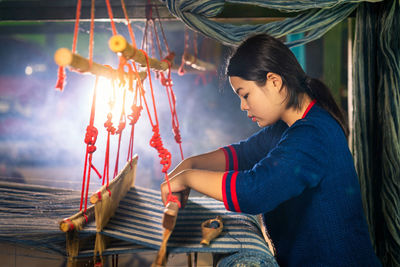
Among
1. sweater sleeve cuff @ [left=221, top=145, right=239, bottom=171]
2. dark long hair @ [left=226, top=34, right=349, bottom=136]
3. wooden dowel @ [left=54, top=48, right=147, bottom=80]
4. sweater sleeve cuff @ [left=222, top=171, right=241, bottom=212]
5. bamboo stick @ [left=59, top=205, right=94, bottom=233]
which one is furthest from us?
sweater sleeve cuff @ [left=221, top=145, right=239, bottom=171]

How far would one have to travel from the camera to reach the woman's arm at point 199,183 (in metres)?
1.03

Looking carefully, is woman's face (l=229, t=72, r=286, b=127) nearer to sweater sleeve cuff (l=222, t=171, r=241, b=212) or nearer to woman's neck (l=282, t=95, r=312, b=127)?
woman's neck (l=282, t=95, r=312, b=127)

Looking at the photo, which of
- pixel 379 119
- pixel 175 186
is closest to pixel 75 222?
pixel 175 186

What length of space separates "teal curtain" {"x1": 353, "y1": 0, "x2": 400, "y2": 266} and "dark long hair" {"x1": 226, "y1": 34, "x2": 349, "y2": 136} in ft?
1.57

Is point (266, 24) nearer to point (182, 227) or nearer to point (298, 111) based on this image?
point (298, 111)

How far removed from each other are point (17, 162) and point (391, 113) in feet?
10.1

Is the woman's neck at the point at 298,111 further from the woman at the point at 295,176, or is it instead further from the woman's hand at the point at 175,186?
the woman's hand at the point at 175,186

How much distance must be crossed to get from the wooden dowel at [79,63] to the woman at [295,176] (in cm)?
40

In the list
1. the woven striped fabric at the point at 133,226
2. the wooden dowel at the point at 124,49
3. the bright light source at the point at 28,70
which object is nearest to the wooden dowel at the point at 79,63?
the wooden dowel at the point at 124,49

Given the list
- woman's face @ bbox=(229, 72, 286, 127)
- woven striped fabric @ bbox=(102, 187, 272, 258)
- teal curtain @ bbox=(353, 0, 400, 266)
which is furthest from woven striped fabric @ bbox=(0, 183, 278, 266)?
teal curtain @ bbox=(353, 0, 400, 266)

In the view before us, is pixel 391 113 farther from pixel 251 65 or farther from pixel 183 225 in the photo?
pixel 183 225

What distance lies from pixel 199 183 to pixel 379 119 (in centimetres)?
106

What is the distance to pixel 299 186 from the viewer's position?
100cm

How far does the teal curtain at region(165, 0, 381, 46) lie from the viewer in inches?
53.0
